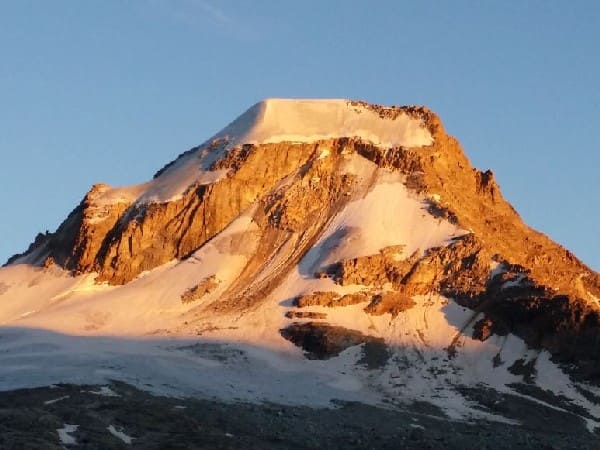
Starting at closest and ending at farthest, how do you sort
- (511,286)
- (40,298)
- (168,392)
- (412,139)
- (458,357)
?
1. (168,392)
2. (458,357)
3. (511,286)
4. (40,298)
5. (412,139)

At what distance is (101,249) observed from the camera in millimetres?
118562

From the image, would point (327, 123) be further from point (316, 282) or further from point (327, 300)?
point (327, 300)

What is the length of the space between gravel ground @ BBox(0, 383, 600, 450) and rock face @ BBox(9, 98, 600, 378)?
18.2m

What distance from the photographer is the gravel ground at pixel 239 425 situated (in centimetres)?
6203

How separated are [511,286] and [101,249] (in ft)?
128

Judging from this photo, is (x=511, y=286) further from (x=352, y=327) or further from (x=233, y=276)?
(x=233, y=276)

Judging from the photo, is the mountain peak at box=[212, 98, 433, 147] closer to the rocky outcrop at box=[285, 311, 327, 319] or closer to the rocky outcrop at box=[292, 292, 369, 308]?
the rocky outcrop at box=[292, 292, 369, 308]

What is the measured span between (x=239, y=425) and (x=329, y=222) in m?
47.0

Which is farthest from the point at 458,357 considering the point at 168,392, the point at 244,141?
the point at 244,141

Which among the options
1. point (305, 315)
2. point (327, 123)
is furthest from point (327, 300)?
point (327, 123)

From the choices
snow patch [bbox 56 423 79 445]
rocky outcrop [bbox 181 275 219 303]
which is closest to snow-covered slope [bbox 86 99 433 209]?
rocky outcrop [bbox 181 275 219 303]

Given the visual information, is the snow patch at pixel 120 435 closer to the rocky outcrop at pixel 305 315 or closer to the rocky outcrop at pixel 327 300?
the rocky outcrop at pixel 305 315

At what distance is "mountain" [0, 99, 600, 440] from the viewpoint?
89938 millimetres

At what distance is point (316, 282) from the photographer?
348ft
